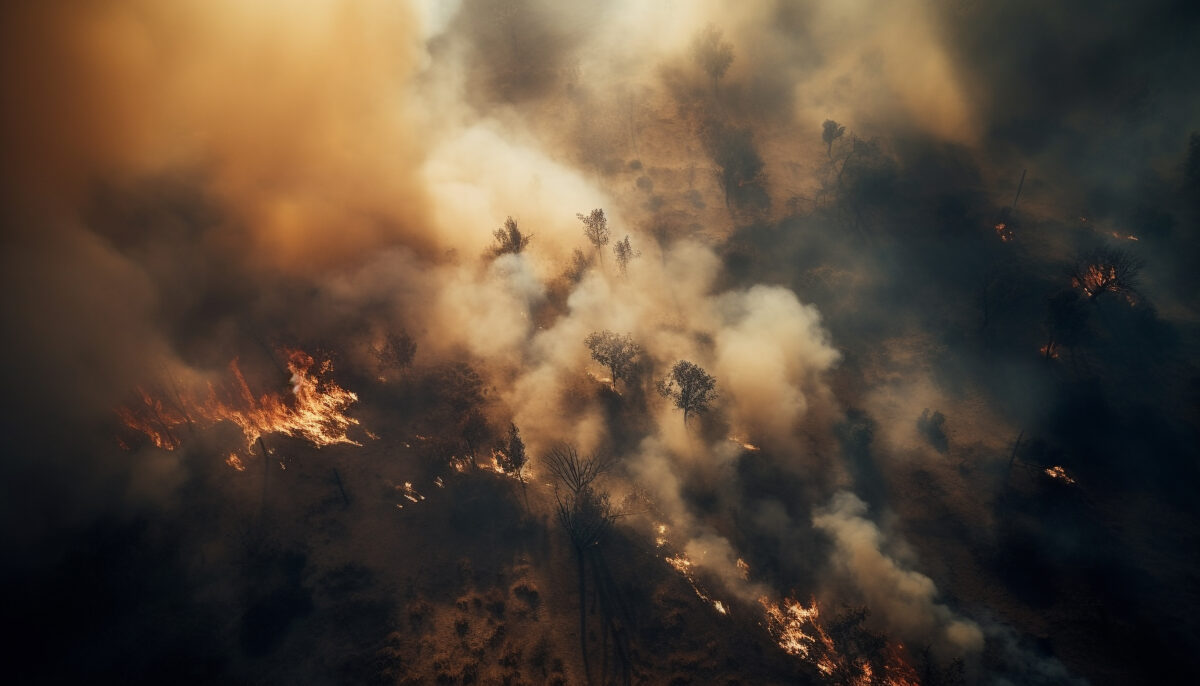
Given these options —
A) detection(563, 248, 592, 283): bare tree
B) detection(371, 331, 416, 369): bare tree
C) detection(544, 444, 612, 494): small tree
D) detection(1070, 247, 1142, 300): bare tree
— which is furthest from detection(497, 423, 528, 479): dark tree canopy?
detection(1070, 247, 1142, 300): bare tree

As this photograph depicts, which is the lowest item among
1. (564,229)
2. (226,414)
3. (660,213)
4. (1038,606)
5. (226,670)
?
(226,670)

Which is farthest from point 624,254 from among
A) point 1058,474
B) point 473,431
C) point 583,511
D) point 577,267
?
point 1058,474

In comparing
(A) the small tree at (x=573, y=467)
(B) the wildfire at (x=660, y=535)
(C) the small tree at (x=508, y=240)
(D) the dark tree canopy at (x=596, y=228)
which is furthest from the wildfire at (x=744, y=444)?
(C) the small tree at (x=508, y=240)

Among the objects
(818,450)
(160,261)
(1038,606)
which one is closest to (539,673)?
(818,450)

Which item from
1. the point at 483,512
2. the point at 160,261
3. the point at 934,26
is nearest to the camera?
the point at 483,512

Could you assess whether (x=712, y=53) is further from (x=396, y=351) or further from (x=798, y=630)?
(x=798, y=630)

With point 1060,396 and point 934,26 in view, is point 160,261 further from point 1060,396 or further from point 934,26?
point 934,26

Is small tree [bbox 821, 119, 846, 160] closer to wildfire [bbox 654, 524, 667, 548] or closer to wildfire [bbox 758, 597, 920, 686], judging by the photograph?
wildfire [bbox 654, 524, 667, 548]
